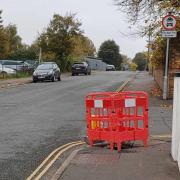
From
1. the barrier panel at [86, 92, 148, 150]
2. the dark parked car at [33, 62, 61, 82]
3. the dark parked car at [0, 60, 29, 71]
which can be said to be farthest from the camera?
the dark parked car at [0, 60, 29, 71]

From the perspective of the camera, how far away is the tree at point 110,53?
4515 inches

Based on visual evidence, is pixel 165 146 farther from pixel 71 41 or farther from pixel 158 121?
pixel 71 41

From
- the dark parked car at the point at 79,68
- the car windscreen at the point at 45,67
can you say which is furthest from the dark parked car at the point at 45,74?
the dark parked car at the point at 79,68

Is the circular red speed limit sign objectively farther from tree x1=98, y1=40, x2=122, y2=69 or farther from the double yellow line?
tree x1=98, y1=40, x2=122, y2=69

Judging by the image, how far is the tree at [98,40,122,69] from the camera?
114688 millimetres

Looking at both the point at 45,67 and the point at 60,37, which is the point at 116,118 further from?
the point at 60,37

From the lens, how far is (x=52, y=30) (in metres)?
60.2

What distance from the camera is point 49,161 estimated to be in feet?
29.4

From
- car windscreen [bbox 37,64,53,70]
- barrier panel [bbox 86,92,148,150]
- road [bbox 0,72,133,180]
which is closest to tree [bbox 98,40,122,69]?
car windscreen [bbox 37,64,53,70]

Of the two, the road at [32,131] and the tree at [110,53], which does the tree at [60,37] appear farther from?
the tree at [110,53]

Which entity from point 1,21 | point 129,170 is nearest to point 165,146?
point 129,170

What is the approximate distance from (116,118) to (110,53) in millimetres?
106339

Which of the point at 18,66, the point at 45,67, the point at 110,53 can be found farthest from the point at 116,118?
the point at 110,53

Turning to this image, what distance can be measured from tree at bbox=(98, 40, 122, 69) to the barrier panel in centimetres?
10437
